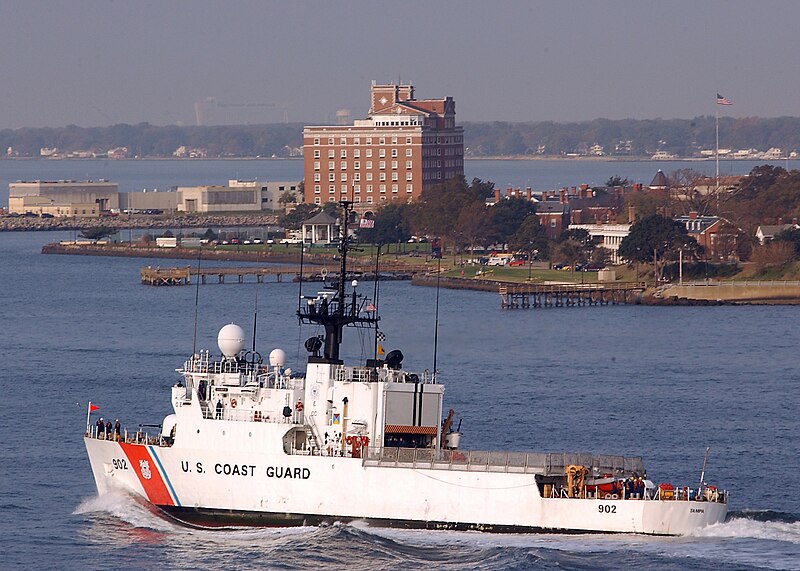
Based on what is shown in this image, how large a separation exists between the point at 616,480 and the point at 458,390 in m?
20.8

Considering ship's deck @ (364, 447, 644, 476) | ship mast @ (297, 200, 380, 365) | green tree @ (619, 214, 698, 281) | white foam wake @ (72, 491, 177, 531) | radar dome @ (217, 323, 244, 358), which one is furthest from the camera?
green tree @ (619, 214, 698, 281)

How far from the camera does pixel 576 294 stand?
100 m

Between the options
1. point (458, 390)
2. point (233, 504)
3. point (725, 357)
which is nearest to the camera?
point (233, 504)

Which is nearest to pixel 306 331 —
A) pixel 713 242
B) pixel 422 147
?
pixel 713 242

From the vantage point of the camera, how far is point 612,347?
74.1 metres

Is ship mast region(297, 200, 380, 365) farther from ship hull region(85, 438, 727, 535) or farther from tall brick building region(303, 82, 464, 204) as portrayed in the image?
tall brick building region(303, 82, 464, 204)

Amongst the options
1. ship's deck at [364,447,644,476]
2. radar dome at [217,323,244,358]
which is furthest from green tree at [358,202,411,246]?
ship's deck at [364,447,644,476]

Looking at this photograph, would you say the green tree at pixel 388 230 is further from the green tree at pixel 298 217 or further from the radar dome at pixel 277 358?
the radar dome at pixel 277 358

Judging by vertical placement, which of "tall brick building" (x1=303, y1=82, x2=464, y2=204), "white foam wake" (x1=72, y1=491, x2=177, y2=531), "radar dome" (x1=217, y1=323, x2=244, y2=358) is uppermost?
"tall brick building" (x1=303, y1=82, x2=464, y2=204)

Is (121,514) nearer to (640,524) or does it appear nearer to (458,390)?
(640,524)

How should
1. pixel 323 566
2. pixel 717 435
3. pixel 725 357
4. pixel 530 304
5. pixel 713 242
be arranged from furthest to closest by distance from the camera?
pixel 713 242, pixel 530 304, pixel 725 357, pixel 717 435, pixel 323 566

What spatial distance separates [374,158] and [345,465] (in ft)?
458

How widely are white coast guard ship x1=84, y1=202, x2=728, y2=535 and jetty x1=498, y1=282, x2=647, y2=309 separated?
58.3 meters

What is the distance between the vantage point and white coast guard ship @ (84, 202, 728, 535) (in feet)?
120
